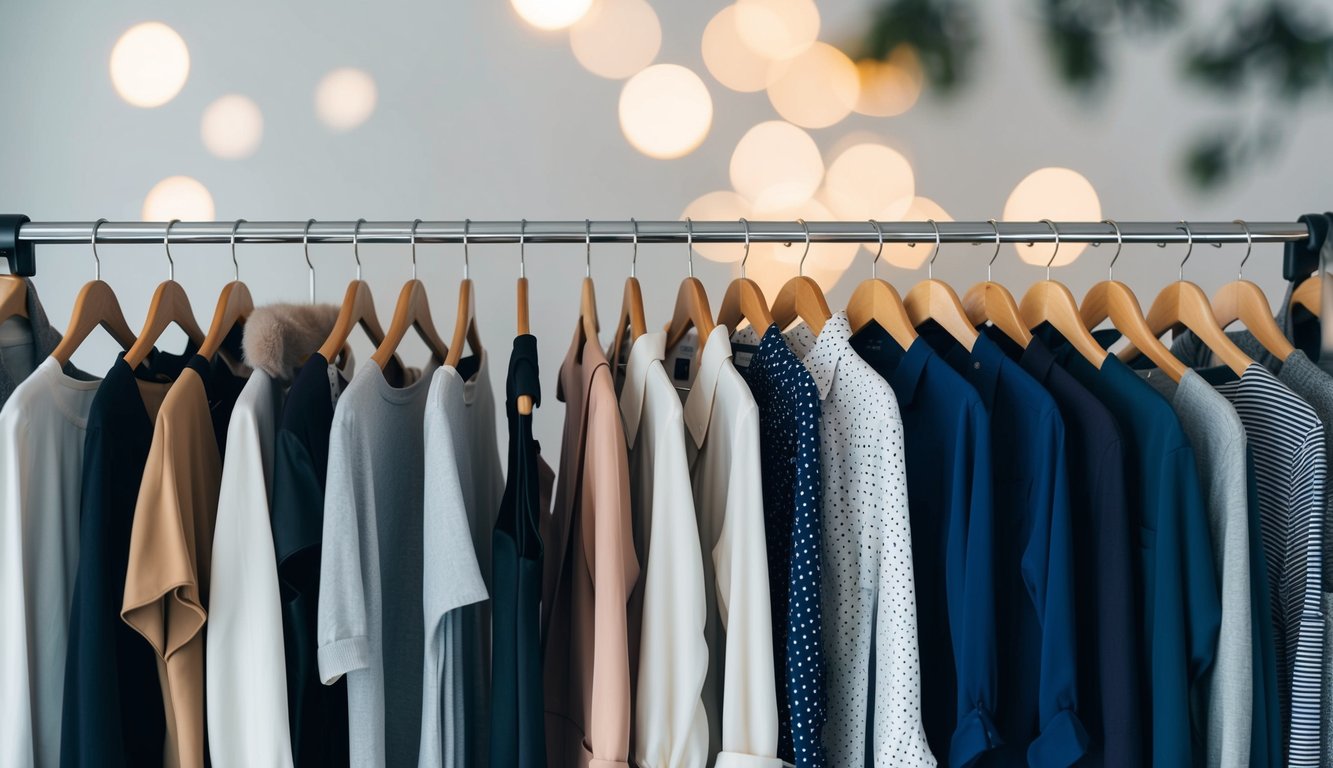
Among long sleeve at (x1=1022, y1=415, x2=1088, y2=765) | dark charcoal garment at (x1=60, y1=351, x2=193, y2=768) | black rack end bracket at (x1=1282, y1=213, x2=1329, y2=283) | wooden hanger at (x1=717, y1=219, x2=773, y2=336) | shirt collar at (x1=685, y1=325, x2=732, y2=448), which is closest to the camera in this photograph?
dark charcoal garment at (x1=60, y1=351, x2=193, y2=768)

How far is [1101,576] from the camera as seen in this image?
118cm

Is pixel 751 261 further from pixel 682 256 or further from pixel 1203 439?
pixel 1203 439

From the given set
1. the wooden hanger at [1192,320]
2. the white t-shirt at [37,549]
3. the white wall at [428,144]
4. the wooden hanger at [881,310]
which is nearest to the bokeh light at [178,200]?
the white wall at [428,144]

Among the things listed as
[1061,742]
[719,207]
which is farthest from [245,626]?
[719,207]

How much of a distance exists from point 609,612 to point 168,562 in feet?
1.49

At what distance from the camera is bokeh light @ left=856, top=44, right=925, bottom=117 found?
6.91ft

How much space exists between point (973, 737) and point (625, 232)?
0.74m

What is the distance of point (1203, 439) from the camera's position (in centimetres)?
124

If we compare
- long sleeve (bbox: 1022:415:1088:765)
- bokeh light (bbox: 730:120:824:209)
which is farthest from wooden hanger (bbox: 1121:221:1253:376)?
bokeh light (bbox: 730:120:824:209)

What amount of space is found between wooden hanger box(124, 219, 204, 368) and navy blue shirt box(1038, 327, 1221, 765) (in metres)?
1.14

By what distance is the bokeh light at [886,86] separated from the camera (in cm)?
211

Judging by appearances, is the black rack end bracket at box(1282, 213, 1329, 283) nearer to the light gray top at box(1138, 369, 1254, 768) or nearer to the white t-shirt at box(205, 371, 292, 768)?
the light gray top at box(1138, 369, 1254, 768)

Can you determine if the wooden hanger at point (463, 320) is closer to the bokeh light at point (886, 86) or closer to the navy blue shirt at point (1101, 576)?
the navy blue shirt at point (1101, 576)

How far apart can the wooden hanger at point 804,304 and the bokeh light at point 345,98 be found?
98 centimetres
